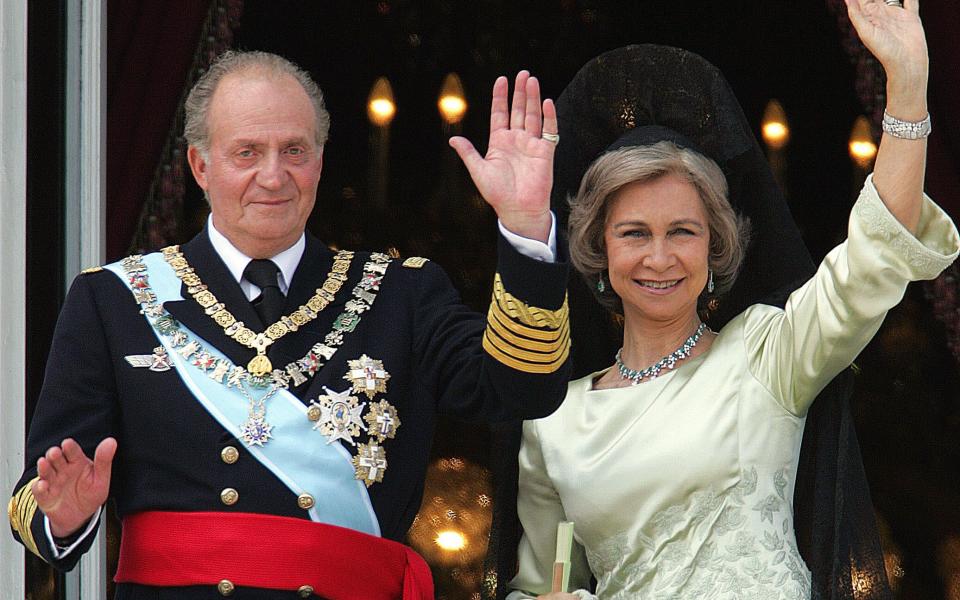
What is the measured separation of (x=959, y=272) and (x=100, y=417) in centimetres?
241

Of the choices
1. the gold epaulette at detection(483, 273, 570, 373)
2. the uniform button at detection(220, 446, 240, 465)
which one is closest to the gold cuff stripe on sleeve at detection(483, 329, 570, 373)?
the gold epaulette at detection(483, 273, 570, 373)

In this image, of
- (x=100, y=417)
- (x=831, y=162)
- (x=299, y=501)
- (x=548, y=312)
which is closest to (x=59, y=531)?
(x=100, y=417)

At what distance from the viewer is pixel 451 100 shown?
475 centimetres

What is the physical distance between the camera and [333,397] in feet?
8.23

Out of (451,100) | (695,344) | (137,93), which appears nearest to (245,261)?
(695,344)

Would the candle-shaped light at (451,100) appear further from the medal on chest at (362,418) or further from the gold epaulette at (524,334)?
the gold epaulette at (524,334)

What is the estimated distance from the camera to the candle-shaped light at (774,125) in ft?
15.1

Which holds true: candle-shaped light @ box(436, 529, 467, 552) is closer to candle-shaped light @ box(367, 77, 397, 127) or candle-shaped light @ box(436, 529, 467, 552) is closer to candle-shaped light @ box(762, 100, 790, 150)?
candle-shaped light @ box(367, 77, 397, 127)

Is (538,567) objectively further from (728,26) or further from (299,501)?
(728,26)

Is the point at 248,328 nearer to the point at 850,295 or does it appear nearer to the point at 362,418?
the point at 362,418

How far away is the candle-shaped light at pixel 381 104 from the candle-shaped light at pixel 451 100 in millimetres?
134

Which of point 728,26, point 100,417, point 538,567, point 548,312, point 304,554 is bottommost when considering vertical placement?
point 538,567

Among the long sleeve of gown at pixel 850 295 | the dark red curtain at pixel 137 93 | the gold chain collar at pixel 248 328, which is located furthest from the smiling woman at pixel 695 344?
the dark red curtain at pixel 137 93

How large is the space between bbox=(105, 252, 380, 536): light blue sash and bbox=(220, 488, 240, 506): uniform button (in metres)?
0.06
